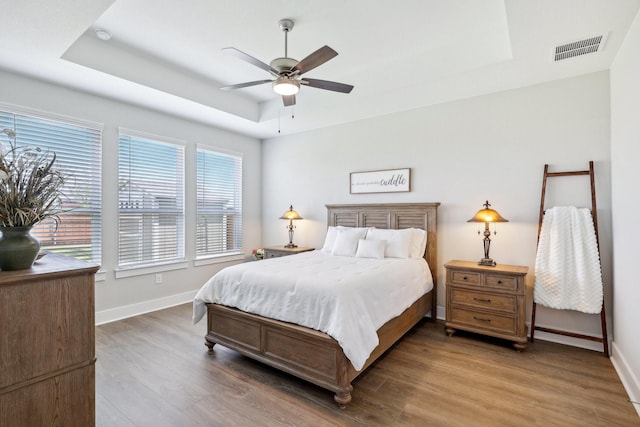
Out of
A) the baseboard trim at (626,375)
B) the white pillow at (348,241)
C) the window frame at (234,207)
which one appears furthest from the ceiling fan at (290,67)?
the baseboard trim at (626,375)

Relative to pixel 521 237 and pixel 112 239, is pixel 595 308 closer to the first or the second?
pixel 521 237

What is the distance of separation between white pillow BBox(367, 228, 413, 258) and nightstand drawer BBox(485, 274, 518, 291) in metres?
0.89

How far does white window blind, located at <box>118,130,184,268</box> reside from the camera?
405 cm

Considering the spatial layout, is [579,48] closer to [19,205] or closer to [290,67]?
[290,67]

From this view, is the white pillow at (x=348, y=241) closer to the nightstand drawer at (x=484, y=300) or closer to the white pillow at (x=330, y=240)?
the white pillow at (x=330, y=240)

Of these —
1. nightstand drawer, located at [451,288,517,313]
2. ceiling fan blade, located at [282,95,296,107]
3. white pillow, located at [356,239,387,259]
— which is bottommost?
nightstand drawer, located at [451,288,517,313]

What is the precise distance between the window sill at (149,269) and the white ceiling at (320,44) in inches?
85.2

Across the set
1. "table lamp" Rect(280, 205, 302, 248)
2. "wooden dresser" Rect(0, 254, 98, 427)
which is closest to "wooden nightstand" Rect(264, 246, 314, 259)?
"table lamp" Rect(280, 205, 302, 248)

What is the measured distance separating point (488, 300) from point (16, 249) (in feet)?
12.1

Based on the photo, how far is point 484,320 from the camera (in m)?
3.23

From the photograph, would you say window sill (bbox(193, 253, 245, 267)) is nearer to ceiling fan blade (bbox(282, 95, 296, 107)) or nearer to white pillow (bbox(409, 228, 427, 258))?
ceiling fan blade (bbox(282, 95, 296, 107))

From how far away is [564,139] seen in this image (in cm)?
329

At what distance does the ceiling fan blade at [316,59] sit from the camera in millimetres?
2273

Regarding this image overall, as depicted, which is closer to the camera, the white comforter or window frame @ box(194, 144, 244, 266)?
A: the white comforter
